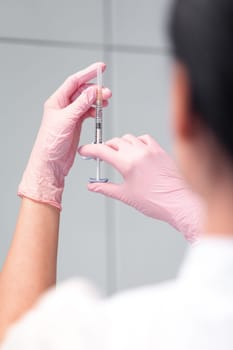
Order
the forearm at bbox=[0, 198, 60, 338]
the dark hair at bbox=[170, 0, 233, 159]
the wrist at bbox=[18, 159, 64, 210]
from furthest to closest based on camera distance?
the wrist at bbox=[18, 159, 64, 210] → the forearm at bbox=[0, 198, 60, 338] → the dark hair at bbox=[170, 0, 233, 159]

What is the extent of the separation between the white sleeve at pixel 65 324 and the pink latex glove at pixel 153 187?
0.77m

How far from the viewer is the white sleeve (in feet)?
2.25

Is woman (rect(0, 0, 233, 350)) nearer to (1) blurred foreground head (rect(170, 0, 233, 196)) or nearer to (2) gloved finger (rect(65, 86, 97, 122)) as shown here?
(1) blurred foreground head (rect(170, 0, 233, 196))

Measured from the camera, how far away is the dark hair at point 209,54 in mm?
592

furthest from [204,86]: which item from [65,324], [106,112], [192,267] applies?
[106,112]

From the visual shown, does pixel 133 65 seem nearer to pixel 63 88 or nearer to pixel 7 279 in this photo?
pixel 63 88

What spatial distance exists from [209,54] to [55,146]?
938mm

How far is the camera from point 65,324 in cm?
69

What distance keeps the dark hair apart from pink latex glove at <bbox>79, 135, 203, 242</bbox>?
0.86 metres

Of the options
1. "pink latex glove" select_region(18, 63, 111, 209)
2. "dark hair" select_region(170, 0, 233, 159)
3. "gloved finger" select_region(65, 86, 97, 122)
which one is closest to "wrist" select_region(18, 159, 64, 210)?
"pink latex glove" select_region(18, 63, 111, 209)

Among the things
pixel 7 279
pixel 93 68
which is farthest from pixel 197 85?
pixel 93 68

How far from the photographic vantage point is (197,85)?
615 mm

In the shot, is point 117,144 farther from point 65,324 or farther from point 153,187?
point 65,324

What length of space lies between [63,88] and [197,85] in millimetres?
995
